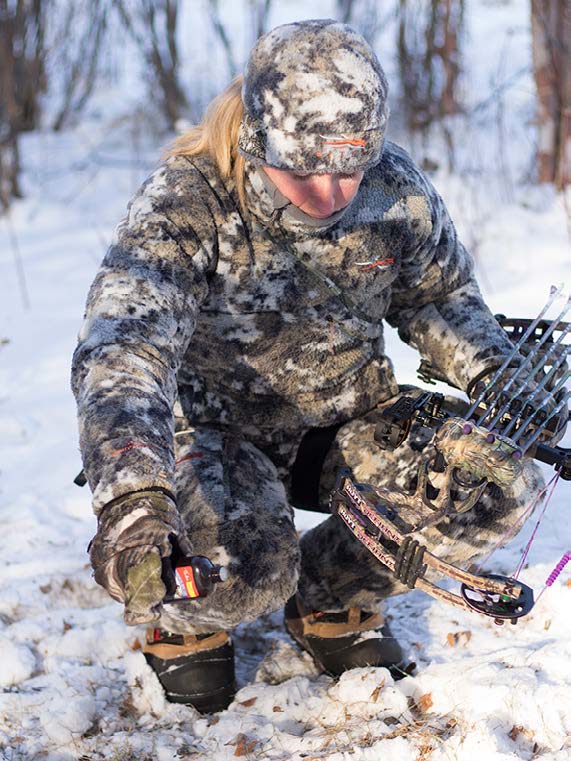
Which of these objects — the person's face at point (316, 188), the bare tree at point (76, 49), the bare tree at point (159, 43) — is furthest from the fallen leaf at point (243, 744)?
the bare tree at point (159, 43)

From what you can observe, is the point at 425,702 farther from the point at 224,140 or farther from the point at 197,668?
the point at 224,140

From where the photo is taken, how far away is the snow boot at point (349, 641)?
284cm

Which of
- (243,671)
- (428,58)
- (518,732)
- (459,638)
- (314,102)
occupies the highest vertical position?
(314,102)

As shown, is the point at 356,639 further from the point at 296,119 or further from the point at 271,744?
the point at 296,119

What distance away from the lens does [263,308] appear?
272cm

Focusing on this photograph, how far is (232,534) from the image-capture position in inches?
101

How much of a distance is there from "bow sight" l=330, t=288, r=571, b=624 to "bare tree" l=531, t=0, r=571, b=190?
5.38m

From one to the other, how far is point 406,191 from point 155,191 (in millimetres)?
787

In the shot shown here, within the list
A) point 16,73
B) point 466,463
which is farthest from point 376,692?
point 16,73

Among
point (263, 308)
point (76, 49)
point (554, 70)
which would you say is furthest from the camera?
point (76, 49)

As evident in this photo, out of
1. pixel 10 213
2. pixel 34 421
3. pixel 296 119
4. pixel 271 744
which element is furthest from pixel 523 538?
pixel 10 213

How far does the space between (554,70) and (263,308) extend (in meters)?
6.13

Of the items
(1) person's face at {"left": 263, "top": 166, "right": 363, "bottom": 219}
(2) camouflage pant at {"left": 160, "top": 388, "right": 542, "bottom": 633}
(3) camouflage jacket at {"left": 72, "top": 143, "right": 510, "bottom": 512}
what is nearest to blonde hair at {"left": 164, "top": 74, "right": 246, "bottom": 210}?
(3) camouflage jacket at {"left": 72, "top": 143, "right": 510, "bottom": 512}

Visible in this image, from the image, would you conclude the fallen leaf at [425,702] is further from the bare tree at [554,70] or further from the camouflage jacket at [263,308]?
the bare tree at [554,70]
